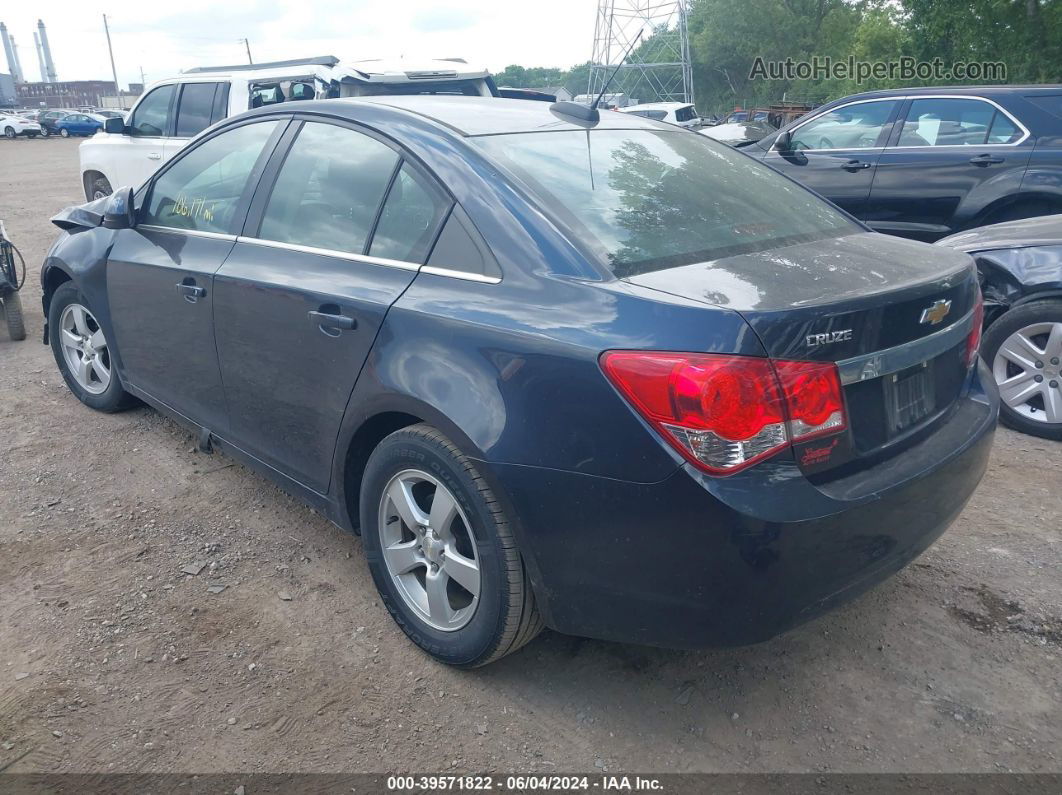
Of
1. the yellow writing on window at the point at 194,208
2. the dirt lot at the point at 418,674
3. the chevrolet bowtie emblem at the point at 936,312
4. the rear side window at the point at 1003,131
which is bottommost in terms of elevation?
the dirt lot at the point at 418,674

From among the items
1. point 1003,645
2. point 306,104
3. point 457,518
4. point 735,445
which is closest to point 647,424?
point 735,445

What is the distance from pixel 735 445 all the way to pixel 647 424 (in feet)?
0.70

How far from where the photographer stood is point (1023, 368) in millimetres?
4473

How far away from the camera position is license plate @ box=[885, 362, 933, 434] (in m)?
2.36

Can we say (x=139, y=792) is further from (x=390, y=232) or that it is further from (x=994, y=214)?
(x=994, y=214)

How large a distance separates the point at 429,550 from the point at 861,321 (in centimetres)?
141

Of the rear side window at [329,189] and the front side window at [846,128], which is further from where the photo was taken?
the front side window at [846,128]

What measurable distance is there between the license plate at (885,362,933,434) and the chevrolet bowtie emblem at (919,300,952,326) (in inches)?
4.8

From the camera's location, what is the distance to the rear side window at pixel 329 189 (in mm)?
2961

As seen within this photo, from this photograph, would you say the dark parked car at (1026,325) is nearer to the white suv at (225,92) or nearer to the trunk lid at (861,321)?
the trunk lid at (861,321)

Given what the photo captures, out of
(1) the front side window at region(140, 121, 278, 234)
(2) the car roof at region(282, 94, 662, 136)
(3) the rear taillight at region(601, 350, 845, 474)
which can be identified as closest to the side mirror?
(1) the front side window at region(140, 121, 278, 234)

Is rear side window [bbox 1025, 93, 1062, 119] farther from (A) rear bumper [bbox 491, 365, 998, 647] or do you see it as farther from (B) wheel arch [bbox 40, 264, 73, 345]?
(B) wheel arch [bbox 40, 264, 73, 345]

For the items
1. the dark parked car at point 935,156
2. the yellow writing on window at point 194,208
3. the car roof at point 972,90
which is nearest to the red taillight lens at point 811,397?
the yellow writing on window at point 194,208

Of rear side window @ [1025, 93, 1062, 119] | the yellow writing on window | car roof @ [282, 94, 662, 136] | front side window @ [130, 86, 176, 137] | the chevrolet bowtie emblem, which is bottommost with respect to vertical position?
the chevrolet bowtie emblem
